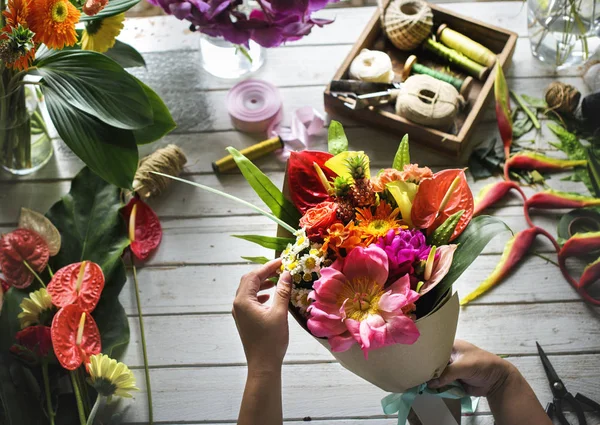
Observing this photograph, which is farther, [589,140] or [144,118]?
[589,140]

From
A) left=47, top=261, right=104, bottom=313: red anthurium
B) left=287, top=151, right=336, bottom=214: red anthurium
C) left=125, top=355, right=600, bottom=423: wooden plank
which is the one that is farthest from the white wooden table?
left=287, top=151, right=336, bottom=214: red anthurium

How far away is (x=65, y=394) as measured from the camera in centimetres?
115

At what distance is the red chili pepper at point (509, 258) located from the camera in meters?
1.22

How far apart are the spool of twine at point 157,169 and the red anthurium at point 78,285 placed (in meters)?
0.20

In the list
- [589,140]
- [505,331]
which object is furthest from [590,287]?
[589,140]

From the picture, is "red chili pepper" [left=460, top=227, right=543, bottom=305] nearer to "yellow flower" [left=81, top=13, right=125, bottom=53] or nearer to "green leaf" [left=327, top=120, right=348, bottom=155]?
"green leaf" [left=327, top=120, right=348, bottom=155]

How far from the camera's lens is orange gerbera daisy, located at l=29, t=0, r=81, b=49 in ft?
3.08

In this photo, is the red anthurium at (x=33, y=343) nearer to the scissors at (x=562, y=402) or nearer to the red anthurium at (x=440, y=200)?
the red anthurium at (x=440, y=200)

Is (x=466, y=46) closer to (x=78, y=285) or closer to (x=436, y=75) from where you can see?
(x=436, y=75)

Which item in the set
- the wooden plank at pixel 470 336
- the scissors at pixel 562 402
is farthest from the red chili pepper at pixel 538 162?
the scissors at pixel 562 402

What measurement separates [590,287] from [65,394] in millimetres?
957

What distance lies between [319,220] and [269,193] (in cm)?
13

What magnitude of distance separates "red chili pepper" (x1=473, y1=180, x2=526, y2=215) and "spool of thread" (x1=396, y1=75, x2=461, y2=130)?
15 cm

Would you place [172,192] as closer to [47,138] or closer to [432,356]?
[47,138]
